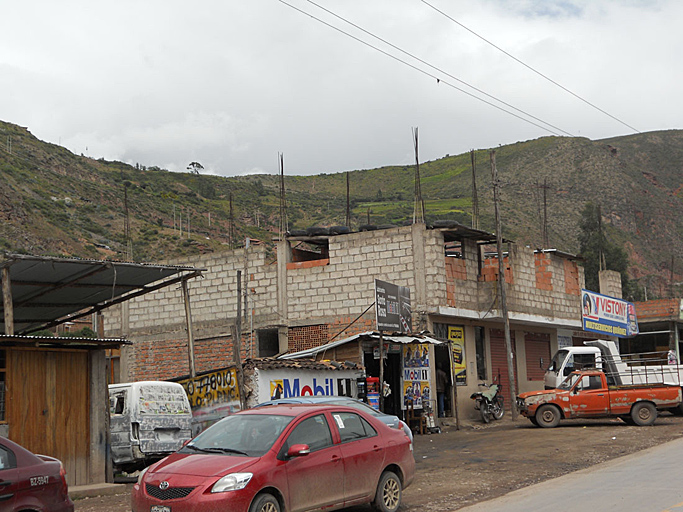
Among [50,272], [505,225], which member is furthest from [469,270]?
[505,225]

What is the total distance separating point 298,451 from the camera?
8.93m

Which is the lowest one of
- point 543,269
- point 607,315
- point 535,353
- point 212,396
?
point 212,396

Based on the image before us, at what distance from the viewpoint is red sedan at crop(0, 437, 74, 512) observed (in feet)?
26.6

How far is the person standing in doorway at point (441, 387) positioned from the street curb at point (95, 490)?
13729 mm

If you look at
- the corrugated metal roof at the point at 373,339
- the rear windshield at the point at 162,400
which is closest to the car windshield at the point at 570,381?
the corrugated metal roof at the point at 373,339

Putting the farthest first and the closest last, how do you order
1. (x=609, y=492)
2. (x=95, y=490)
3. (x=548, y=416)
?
(x=548, y=416) < (x=95, y=490) < (x=609, y=492)

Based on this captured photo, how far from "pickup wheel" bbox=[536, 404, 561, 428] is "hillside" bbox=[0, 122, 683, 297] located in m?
34.3

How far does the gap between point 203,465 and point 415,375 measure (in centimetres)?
1525

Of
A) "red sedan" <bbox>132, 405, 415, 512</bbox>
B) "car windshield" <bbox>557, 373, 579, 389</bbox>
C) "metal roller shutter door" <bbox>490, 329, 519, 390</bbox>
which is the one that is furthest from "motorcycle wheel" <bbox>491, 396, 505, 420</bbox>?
"red sedan" <bbox>132, 405, 415, 512</bbox>

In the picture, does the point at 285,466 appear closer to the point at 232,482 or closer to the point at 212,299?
the point at 232,482

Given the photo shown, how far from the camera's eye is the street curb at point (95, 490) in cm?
1321

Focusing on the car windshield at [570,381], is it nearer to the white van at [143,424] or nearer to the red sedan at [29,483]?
the white van at [143,424]

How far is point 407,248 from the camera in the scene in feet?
83.6

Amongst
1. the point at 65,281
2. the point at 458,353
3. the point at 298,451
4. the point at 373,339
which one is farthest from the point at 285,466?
the point at 458,353
